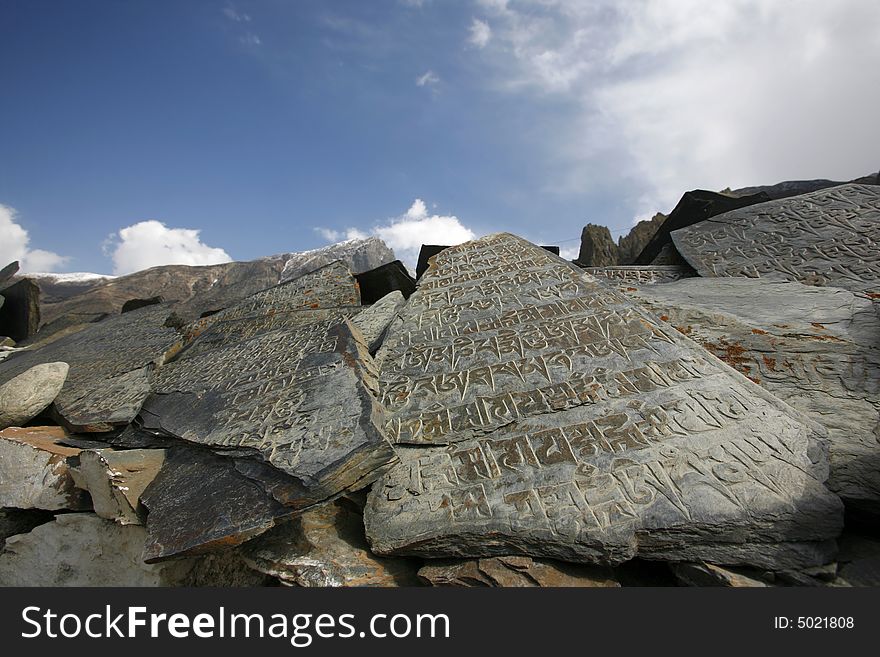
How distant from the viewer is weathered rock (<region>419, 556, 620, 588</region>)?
1.81 metres

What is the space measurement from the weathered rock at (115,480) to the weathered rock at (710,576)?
255cm

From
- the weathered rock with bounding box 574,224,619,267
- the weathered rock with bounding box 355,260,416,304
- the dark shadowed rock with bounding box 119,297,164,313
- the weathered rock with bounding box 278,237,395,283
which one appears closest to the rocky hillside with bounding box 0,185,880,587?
the weathered rock with bounding box 355,260,416,304

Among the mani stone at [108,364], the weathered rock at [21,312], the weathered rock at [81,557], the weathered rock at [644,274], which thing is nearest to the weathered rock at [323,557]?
the weathered rock at [81,557]

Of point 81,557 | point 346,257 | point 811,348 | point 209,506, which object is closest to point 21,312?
point 346,257

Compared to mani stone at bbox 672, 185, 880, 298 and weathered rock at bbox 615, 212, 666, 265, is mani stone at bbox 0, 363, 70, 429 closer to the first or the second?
mani stone at bbox 672, 185, 880, 298

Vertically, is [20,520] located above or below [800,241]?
below

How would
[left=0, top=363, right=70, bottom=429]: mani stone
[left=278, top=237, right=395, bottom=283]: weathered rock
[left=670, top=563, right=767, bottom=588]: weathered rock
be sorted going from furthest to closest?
1. [left=278, top=237, right=395, bottom=283]: weathered rock
2. [left=0, top=363, right=70, bottom=429]: mani stone
3. [left=670, top=563, right=767, bottom=588]: weathered rock

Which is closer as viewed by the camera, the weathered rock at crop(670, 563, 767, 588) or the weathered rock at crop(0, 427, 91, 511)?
the weathered rock at crop(670, 563, 767, 588)

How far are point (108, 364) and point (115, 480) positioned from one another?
3009 millimetres

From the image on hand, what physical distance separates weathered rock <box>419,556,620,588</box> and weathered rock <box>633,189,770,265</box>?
4.86m

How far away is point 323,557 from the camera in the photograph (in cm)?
204

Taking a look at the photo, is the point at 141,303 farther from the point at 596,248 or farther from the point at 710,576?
the point at 710,576

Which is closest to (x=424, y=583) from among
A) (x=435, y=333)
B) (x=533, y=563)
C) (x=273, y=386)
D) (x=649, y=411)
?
(x=533, y=563)

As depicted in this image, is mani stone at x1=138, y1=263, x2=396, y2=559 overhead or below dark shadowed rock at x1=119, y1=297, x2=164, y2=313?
below
